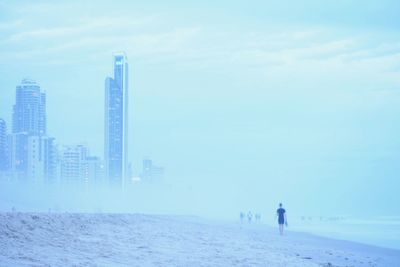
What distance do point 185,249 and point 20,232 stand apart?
16.9 feet

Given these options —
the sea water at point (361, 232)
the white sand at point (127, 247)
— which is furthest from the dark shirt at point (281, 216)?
the white sand at point (127, 247)

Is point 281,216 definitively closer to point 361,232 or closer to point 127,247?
point 127,247

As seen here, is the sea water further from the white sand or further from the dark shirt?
the white sand

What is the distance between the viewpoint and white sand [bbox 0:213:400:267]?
14.5m

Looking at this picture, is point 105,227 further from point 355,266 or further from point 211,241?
point 355,266

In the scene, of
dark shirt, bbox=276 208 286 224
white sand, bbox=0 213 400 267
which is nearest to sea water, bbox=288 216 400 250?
dark shirt, bbox=276 208 286 224

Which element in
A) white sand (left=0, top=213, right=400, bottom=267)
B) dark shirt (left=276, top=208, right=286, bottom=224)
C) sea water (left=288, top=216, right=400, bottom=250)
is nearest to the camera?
white sand (left=0, top=213, right=400, bottom=267)

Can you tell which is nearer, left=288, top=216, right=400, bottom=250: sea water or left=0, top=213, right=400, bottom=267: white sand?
left=0, top=213, right=400, bottom=267: white sand

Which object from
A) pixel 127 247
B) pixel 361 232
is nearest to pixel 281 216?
pixel 127 247

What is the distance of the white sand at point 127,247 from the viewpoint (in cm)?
1446

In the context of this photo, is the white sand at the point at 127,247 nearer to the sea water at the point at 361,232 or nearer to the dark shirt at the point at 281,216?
the dark shirt at the point at 281,216

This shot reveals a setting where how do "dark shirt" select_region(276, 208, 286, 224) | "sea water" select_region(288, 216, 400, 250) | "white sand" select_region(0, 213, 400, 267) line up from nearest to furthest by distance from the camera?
"white sand" select_region(0, 213, 400, 267) < "dark shirt" select_region(276, 208, 286, 224) < "sea water" select_region(288, 216, 400, 250)

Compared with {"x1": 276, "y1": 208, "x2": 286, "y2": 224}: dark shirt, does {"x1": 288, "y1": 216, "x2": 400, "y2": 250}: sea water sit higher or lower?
lower

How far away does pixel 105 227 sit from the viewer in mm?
20172
